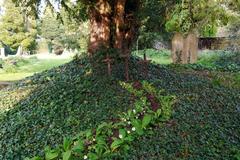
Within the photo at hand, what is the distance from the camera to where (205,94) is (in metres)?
5.72

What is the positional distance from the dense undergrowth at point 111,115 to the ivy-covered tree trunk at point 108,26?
42cm

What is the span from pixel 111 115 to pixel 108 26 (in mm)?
2191

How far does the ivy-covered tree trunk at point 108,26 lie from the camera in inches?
244

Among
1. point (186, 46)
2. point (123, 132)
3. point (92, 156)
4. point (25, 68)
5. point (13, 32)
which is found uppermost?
point (13, 32)

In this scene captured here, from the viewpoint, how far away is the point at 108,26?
20.4ft

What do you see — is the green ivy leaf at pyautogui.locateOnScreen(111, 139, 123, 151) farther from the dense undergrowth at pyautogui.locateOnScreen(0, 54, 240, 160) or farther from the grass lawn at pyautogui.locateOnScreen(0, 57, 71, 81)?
the grass lawn at pyautogui.locateOnScreen(0, 57, 71, 81)

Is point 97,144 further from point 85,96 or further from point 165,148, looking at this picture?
point 85,96

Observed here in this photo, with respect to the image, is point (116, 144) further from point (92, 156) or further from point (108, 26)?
point (108, 26)

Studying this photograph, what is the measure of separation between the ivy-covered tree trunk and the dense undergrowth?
422 millimetres

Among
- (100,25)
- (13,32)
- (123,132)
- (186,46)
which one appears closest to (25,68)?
(186,46)

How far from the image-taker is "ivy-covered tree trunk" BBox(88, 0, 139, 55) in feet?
20.3

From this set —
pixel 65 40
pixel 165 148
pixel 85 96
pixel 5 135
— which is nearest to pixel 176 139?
pixel 165 148

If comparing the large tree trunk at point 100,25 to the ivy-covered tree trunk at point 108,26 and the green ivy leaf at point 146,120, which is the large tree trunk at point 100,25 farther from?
the green ivy leaf at point 146,120

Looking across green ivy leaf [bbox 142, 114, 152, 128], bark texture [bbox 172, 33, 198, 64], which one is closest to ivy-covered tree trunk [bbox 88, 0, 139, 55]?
green ivy leaf [bbox 142, 114, 152, 128]
